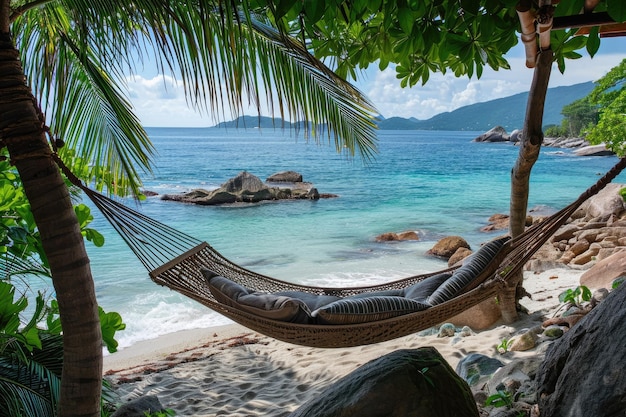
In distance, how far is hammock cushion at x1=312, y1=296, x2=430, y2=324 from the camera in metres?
1.88

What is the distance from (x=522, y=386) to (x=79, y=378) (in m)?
1.29

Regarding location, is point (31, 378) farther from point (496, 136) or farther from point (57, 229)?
point (496, 136)

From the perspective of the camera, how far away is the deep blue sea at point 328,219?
6130 millimetres

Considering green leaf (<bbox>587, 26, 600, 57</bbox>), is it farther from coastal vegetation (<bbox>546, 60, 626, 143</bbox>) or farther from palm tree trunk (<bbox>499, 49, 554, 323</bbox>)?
coastal vegetation (<bbox>546, 60, 626, 143</bbox>)

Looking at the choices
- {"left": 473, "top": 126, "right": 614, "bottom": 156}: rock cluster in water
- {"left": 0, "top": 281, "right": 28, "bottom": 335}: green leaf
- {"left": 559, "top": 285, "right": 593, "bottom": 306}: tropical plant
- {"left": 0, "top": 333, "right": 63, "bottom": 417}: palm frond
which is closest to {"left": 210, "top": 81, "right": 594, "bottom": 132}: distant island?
{"left": 473, "top": 126, "right": 614, "bottom": 156}: rock cluster in water

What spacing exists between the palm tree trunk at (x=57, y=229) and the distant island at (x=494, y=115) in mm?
40789

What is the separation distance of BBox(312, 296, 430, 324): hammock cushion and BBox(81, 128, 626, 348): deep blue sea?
67 centimetres

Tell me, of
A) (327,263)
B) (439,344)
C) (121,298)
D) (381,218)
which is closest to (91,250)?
(121,298)

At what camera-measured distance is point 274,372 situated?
10.7 ft

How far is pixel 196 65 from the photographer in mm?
1477

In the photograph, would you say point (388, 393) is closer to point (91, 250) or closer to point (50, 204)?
point (50, 204)

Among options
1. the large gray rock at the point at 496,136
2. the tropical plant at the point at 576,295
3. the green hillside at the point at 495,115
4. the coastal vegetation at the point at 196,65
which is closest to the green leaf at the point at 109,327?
the coastal vegetation at the point at 196,65

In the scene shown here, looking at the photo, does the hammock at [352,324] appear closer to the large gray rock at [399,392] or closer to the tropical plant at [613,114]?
the large gray rock at [399,392]

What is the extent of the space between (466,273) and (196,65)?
1.27m
